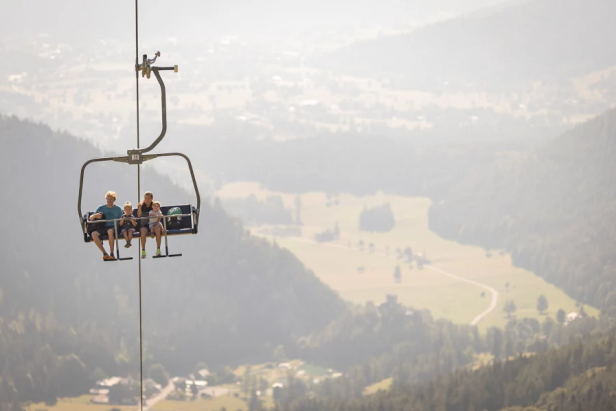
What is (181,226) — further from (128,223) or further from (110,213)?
(110,213)

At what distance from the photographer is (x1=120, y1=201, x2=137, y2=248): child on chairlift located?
30.7 metres

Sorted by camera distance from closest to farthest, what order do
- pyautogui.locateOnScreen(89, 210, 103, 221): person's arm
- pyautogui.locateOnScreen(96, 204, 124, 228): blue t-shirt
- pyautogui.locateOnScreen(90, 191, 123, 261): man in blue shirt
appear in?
pyautogui.locateOnScreen(90, 191, 123, 261): man in blue shirt < pyautogui.locateOnScreen(89, 210, 103, 221): person's arm < pyautogui.locateOnScreen(96, 204, 124, 228): blue t-shirt

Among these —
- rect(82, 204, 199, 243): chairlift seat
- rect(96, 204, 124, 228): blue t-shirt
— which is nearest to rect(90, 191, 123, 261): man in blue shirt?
rect(96, 204, 124, 228): blue t-shirt

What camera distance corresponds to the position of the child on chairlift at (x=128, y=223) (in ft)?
101

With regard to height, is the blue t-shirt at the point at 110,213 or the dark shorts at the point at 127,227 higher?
the blue t-shirt at the point at 110,213

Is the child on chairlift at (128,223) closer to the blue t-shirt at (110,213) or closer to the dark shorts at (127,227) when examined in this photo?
the dark shorts at (127,227)

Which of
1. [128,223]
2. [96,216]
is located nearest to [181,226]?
[128,223]

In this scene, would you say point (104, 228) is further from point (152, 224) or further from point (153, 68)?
point (153, 68)

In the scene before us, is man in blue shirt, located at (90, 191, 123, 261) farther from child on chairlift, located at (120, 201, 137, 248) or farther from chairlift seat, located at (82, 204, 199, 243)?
child on chairlift, located at (120, 201, 137, 248)

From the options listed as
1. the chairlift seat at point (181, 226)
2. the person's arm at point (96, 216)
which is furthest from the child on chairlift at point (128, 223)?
the person's arm at point (96, 216)

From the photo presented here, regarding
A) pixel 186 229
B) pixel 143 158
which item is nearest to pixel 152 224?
pixel 186 229

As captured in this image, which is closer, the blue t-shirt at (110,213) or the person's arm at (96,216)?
the person's arm at (96,216)

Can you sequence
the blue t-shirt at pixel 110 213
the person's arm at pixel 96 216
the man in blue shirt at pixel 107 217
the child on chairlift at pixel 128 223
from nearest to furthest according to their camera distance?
1. the man in blue shirt at pixel 107 217
2. the child on chairlift at pixel 128 223
3. the person's arm at pixel 96 216
4. the blue t-shirt at pixel 110 213

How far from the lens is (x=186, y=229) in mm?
31219
